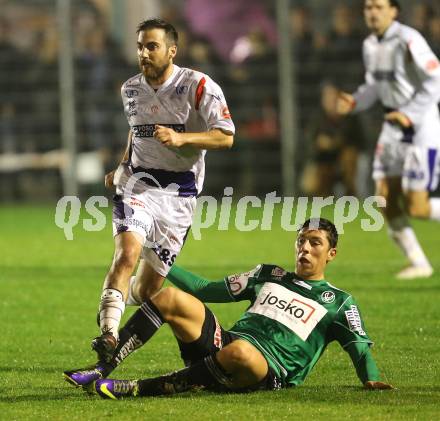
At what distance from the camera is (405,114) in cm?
1205

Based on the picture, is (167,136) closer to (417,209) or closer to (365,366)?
(365,366)

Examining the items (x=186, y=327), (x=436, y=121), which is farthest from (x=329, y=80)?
(x=186, y=327)

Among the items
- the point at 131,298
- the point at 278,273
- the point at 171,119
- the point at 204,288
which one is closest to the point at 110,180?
the point at 171,119

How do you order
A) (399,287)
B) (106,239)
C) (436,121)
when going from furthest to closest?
(106,239)
(436,121)
(399,287)

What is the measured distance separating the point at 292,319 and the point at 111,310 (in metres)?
1.06

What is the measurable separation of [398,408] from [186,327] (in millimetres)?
1186

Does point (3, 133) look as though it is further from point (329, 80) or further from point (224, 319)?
point (224, 319)

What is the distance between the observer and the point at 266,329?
22.4ft

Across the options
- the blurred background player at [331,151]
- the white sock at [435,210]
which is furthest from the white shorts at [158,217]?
the blurred background player at [331,151]

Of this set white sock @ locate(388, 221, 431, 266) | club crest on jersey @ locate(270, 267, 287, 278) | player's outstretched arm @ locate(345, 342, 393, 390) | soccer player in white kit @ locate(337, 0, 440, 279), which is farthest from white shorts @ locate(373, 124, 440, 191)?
player's outstretched arm @ locate(345, 342, 393, 390)

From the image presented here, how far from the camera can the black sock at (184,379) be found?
6.59 meters

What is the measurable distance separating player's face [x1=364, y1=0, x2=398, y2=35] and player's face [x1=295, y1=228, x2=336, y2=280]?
551cm

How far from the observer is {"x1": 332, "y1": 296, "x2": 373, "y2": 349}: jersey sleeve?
6.77 metres

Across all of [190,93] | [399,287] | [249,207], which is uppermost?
[190,93]
